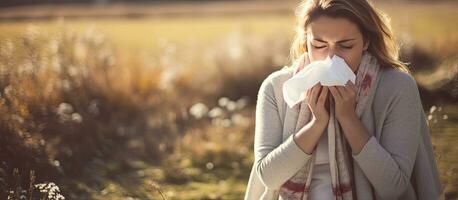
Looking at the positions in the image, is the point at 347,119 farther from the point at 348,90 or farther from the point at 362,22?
the point at 362,22

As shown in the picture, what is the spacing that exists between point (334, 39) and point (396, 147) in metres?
0.56

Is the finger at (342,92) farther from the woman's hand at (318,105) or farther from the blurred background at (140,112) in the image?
the blurred background at (140,112)

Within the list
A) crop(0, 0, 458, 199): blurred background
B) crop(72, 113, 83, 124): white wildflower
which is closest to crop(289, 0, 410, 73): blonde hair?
crop(0, 0, 458, 199): blurred background

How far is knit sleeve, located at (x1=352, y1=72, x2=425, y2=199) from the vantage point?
2.95m

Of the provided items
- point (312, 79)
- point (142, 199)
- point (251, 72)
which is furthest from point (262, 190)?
point (251, 72)

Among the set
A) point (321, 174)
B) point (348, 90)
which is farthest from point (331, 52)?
point (321, 174)

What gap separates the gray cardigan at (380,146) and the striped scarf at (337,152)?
46 mm

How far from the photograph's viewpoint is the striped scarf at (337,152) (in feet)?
10.0

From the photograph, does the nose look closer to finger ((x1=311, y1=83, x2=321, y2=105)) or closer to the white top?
finger ((x1=311, y1=83, x2=321, y2=105))

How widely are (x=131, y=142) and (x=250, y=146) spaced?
3.73 feet

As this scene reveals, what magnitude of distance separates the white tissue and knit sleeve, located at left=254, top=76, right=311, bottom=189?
0.16 metres

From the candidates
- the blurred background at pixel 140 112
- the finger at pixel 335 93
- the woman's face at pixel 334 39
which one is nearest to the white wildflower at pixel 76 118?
the blurred background at pixel 140 112

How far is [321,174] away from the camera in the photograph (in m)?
3.18

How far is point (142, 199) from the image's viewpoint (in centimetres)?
434
